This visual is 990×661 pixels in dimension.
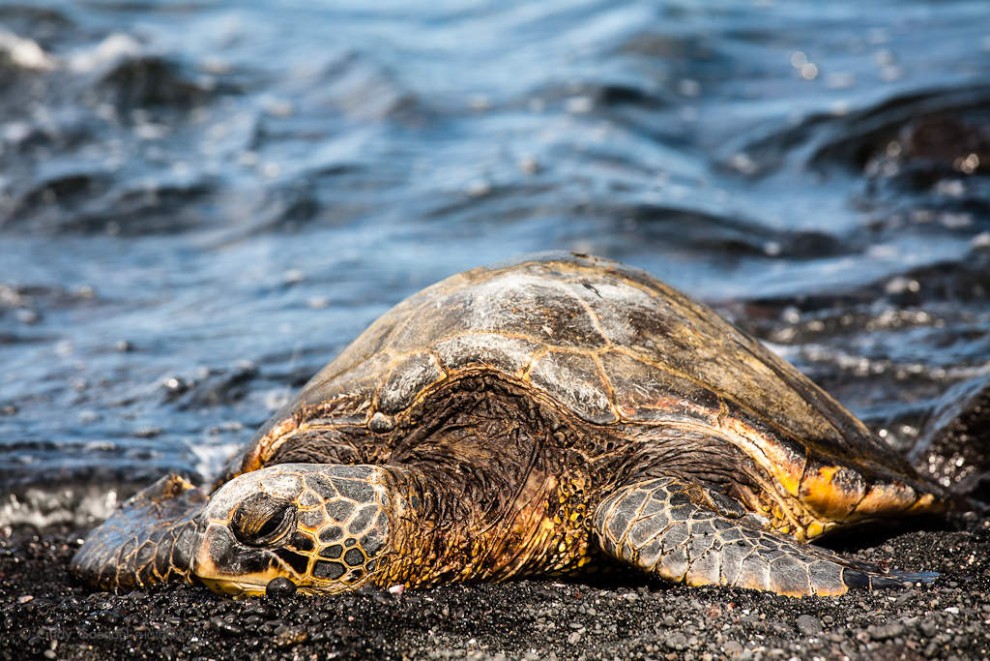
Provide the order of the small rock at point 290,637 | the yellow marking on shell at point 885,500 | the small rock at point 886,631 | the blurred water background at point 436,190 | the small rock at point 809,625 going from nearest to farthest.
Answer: the small rock at point 886,631
the small rock at point 809,625
the small rock at point 290,637
the yellow marking on shell at point 885,500
the blurred water background at point 436,190

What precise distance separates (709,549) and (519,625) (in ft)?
2.22

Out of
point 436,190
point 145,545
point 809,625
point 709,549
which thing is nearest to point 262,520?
point 145,545

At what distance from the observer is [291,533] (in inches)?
130

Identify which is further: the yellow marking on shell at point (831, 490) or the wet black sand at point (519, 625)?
the yellow marking on shell at point (831, 490)

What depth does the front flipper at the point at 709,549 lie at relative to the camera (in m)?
3.33

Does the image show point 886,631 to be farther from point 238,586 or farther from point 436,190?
point 436,190

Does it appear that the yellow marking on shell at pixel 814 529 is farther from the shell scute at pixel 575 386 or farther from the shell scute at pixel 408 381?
the shell scute at pixel 408 381

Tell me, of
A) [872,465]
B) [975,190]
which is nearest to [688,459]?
[872,465]

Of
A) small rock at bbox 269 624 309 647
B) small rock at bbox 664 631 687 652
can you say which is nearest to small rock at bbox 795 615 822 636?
small rock at bbox 664 631 687 652

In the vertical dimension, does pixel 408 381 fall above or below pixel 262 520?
above

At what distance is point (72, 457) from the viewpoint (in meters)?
5.43

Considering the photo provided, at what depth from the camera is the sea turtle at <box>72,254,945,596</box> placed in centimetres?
338

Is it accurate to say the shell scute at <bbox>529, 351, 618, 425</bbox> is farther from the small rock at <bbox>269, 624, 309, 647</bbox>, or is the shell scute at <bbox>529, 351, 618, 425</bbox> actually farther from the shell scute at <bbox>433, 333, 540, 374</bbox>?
the small rock at <bbox>269, 624, 309, 647</bbox>

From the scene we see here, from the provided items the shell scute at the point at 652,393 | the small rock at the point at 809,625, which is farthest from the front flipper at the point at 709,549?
the shell scute at the point at 652,393
